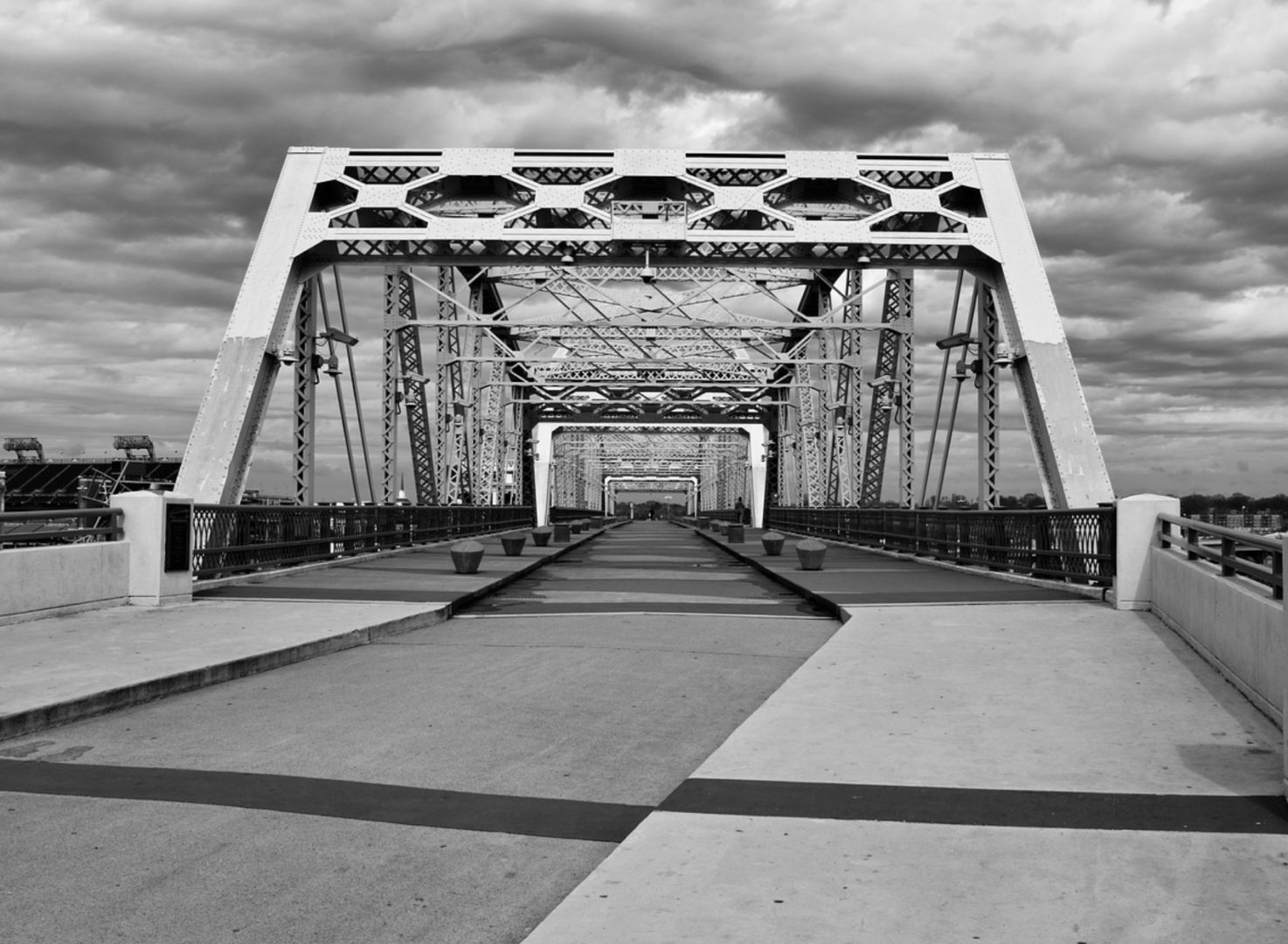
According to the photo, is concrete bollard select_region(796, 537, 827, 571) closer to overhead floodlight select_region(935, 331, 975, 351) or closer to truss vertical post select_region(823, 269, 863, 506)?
overhead floodlight select_region(935, 331, 975, 351)

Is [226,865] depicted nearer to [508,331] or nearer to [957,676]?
[957,676]

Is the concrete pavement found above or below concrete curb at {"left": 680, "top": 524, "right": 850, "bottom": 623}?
above

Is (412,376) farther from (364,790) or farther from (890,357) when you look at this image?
(364,790)

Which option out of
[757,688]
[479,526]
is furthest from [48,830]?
[479,526]

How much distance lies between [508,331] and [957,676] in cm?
4624

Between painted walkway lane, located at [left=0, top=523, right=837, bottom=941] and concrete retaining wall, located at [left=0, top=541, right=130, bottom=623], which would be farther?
concrete retaining wall, located at [left=0, top=541, right=130, bottom=623]

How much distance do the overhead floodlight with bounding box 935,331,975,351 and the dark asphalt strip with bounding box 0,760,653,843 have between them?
67.4ft

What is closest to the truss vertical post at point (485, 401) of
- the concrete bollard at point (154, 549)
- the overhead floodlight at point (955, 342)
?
the overhead floodlight at point (955, 342)

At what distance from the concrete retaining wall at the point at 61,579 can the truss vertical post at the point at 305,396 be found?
8.34 m

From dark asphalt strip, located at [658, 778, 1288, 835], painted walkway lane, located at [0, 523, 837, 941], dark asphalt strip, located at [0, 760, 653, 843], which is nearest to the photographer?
painted walkway lane, located at [0, 523, 837, 941]

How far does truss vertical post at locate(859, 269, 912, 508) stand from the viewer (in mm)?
34188

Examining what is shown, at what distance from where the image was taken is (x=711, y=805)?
5234 millimetres

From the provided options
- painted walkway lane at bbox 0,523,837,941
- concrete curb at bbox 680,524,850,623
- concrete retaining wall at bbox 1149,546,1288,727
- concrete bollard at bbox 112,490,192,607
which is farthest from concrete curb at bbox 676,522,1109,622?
concrete bollard at bbox 112,490,192,607

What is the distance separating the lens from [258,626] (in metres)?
12.2
